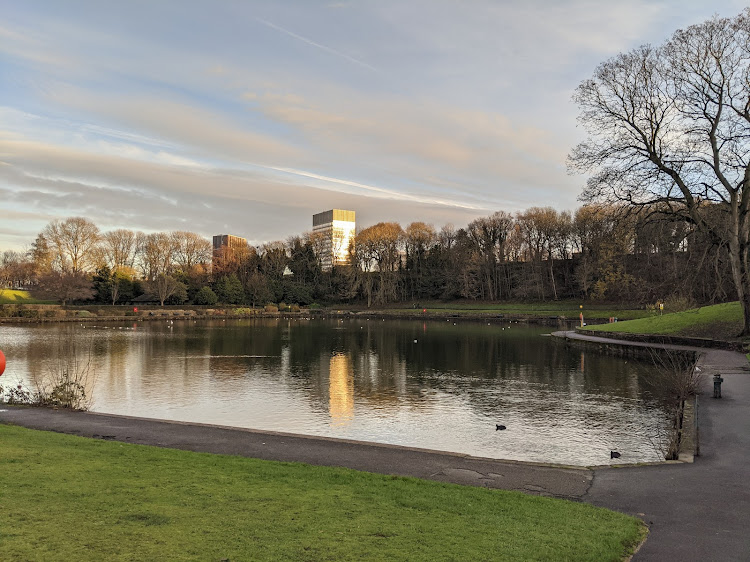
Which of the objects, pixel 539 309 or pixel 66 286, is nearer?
pixel 66 286

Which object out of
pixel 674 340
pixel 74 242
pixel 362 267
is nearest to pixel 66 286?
pixel 74 242

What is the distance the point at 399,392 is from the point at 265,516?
13851 millimetres

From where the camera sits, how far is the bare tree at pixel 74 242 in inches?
3223

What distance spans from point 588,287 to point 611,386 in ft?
197

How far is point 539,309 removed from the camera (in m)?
76.4

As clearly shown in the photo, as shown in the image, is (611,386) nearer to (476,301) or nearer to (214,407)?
(214,407)

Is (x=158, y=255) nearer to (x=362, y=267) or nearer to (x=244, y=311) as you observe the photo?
(x=244, y=311)

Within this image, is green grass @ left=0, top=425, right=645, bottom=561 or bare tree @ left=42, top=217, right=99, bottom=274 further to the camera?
bare tree @ left=42, top=217, right=99, bottom=274

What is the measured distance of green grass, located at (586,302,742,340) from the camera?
2961 cm

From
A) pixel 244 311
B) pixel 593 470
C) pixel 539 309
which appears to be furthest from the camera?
pixel 244 311

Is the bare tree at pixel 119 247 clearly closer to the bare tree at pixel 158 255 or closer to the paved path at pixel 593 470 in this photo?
the bare tree at pixel 158 255

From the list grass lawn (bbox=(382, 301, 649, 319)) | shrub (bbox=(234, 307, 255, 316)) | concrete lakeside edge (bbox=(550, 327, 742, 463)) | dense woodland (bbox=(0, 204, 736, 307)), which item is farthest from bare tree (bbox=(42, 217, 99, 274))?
concrete lakeside edge (bbox=(550, 327, 742, 463))

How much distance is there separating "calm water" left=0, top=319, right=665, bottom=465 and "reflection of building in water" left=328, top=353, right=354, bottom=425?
0.15 ft

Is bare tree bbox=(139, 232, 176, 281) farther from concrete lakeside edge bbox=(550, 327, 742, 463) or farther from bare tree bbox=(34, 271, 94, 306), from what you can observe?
concrete lakeside edge bbox=(550, 327, 742, 463)
